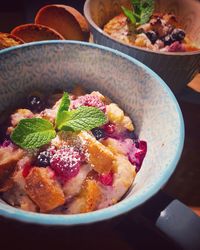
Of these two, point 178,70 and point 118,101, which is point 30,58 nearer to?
point 118,101

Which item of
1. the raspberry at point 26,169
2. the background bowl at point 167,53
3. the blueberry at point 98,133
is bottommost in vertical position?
the raspberry at point 26,169

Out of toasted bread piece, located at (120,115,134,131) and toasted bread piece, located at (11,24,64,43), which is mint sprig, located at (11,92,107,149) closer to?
toasted bread piece, located at (120,115,134,131)

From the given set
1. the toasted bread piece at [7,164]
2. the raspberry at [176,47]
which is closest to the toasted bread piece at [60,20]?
the raspberry at [176,47]

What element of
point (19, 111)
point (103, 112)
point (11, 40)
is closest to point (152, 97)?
point (103, 112)

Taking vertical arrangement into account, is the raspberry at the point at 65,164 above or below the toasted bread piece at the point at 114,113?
below

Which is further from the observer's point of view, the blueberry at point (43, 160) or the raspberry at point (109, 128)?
the raspberry at point (109, 128)

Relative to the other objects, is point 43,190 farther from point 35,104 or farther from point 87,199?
point 35,104

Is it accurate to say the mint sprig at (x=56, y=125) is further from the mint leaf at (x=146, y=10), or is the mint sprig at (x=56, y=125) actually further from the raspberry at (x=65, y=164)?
the mint leaf at (x=146, y=10)
